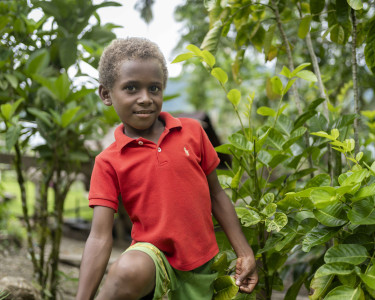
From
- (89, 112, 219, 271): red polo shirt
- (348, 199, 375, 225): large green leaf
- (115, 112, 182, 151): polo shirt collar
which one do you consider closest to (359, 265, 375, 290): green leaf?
(348, 199, 375, 225): large green leaf

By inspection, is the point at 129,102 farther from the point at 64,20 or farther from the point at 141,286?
the point at 64,20

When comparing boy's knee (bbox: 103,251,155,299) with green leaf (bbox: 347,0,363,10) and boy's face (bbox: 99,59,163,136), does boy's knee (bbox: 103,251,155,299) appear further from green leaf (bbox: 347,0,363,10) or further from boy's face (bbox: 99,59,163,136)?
green leaf (bbox: 347,0,363,10)

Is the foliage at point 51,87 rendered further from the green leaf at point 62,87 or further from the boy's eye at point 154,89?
the boy's eye at point 154,89

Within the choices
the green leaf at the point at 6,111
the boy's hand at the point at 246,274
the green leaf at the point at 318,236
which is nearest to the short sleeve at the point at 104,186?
the boy's hand at the point at 246,274

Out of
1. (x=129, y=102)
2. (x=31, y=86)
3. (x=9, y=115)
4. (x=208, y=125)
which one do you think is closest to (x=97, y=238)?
(x=129, y=102)

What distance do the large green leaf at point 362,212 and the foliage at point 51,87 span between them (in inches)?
64.2

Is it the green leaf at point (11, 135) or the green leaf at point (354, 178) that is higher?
the green leaf at point (354, 178)

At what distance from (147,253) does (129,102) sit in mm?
529

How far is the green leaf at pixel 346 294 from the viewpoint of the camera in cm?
129

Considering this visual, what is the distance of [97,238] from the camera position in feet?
4.55

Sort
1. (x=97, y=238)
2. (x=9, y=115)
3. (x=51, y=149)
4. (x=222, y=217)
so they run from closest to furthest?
1. (x=97, y=238)
2. (x=222, y=217)
3. (x=9, y=115)
4. (x=51, y=149)

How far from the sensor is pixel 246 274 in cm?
152

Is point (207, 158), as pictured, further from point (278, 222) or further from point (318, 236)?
point (318, 236)

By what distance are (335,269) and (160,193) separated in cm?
63
